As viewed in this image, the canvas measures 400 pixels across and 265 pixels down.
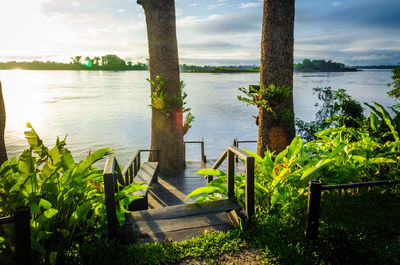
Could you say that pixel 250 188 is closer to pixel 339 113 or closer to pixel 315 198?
pixel 315 198

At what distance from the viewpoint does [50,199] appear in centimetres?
309

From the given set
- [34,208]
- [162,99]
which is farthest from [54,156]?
[162,99]

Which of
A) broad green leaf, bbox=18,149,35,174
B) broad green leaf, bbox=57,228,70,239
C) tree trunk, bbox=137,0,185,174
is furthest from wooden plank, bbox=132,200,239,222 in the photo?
tree trunk, bbox=137,0,185,174

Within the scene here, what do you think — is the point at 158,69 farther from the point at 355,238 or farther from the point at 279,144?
the point at 355,238

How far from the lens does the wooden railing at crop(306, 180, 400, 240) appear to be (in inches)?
116

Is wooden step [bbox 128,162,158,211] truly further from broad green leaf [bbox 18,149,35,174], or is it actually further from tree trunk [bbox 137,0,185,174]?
broad green leaf [bbox 18,149,35,174]

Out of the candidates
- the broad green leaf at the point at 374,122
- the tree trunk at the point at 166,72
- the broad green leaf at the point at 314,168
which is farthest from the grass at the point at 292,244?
the tree trunk at the point at 166,72

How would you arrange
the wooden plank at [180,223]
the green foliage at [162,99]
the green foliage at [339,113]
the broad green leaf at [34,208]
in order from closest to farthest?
the broad green leaf at [34,208], the wooden plank at [180,223], the green foliage at [339,113], the green foliage at [162,99]

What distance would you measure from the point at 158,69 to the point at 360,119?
651 cm

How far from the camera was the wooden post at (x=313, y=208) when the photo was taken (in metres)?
2.96

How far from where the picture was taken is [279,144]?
8031 millimetres

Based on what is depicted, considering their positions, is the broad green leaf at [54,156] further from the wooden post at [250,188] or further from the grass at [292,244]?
the wooden post at [250,188]

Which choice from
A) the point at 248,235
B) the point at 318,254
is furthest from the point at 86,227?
the point at 318,254

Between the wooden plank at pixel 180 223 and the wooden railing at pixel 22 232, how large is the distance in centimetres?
143
